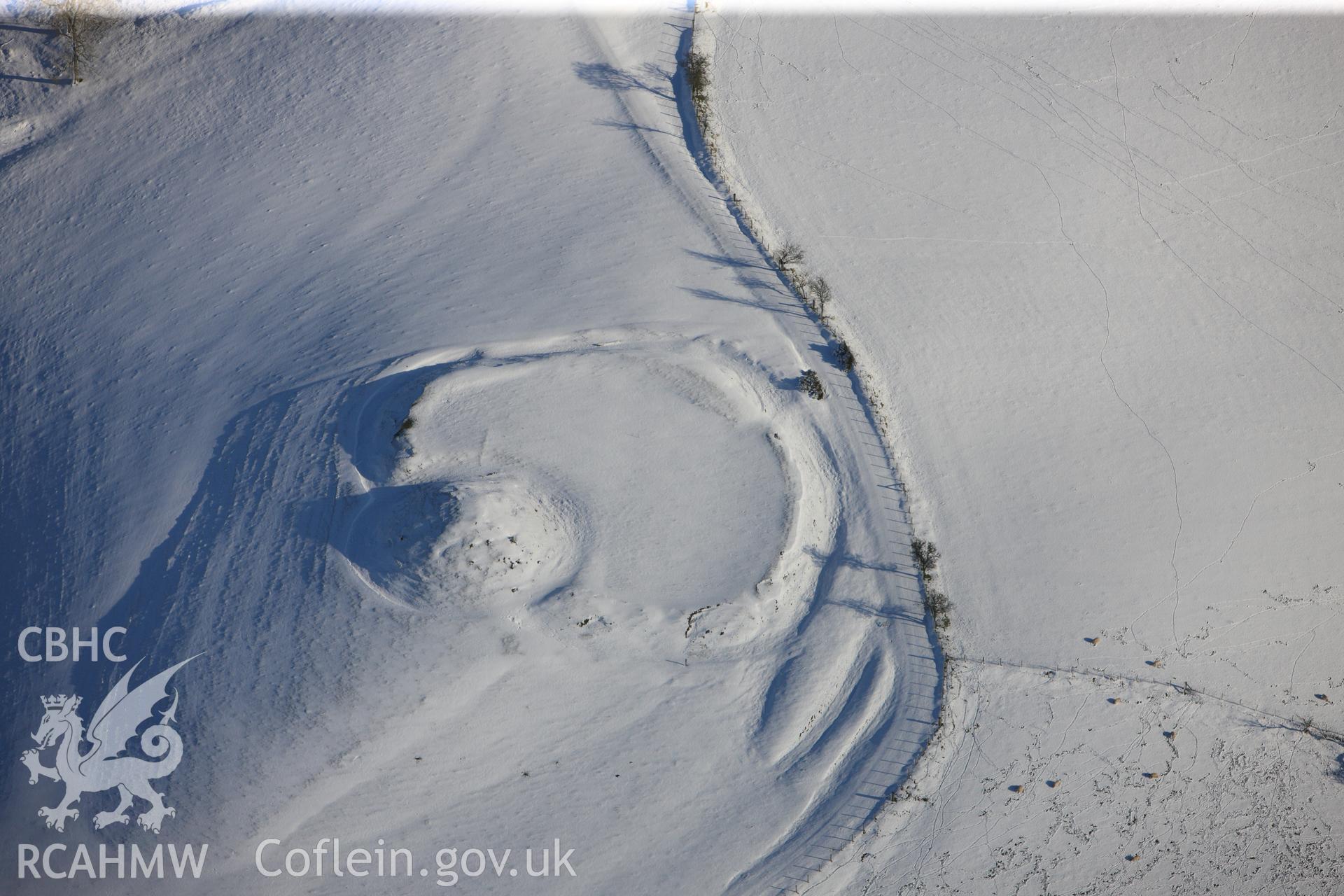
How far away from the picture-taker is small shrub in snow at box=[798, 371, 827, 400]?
14.4 meters

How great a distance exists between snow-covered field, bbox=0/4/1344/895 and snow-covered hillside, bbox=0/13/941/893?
3.1 inches

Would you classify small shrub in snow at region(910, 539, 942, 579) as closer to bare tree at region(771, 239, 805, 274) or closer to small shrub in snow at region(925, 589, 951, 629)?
small shrub in snow at region(925, 589, 951, 629)

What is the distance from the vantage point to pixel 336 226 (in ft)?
47.8

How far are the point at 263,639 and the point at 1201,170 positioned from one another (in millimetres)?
18530

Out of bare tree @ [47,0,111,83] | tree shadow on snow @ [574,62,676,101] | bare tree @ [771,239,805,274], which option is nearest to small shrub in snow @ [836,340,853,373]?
bare tree @ [771,239,805,274]

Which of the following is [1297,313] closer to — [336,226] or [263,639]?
[336,226]

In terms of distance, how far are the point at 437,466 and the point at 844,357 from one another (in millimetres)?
7214

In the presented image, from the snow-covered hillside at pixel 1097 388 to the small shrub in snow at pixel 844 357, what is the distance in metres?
0.42

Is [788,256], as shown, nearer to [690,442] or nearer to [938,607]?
[690,442]

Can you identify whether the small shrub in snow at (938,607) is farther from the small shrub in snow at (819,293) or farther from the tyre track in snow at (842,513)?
the small shrub in snow at (819,293)

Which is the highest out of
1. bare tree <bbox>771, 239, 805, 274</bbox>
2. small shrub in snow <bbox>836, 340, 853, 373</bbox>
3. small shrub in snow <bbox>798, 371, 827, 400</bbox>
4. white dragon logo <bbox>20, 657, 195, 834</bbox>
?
bare tree <bbox>771, 239, 805, 274</bbox>

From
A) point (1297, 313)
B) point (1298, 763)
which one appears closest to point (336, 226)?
point (1297, 313)

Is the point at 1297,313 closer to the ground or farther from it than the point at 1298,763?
farther from it

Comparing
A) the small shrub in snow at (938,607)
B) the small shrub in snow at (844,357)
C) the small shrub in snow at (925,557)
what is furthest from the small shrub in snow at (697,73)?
the small shrub in snow at (938,607)
